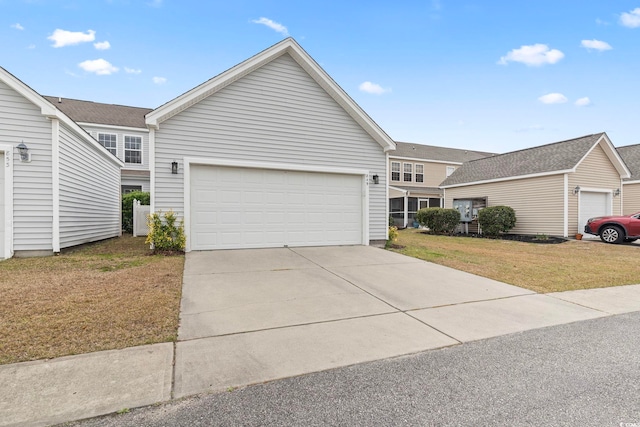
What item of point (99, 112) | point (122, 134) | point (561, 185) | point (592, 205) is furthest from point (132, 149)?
point (592, 205)

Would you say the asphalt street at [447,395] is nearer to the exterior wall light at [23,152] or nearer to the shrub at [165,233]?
the shrub at [165,233]

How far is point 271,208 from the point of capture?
9406mm

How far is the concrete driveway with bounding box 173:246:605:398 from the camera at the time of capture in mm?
2814

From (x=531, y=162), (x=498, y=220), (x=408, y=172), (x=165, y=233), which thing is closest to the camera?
(x=165, y=233)

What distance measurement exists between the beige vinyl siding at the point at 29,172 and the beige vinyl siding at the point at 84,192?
1.01 feet

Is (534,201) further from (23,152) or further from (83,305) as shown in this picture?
(23,152)

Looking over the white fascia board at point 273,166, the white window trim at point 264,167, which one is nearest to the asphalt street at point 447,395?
the white window trim at point 264,167

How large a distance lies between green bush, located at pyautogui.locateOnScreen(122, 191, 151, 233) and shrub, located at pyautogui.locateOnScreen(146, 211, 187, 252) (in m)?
7.38

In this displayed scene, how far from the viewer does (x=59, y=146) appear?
7840 millimetres

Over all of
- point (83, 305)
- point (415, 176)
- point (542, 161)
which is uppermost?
point (415, 176)

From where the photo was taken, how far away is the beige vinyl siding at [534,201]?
14609mm

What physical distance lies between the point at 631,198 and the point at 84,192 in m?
26.1

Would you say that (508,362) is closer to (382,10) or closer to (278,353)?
(278,353)

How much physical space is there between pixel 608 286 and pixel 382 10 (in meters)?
10.9
